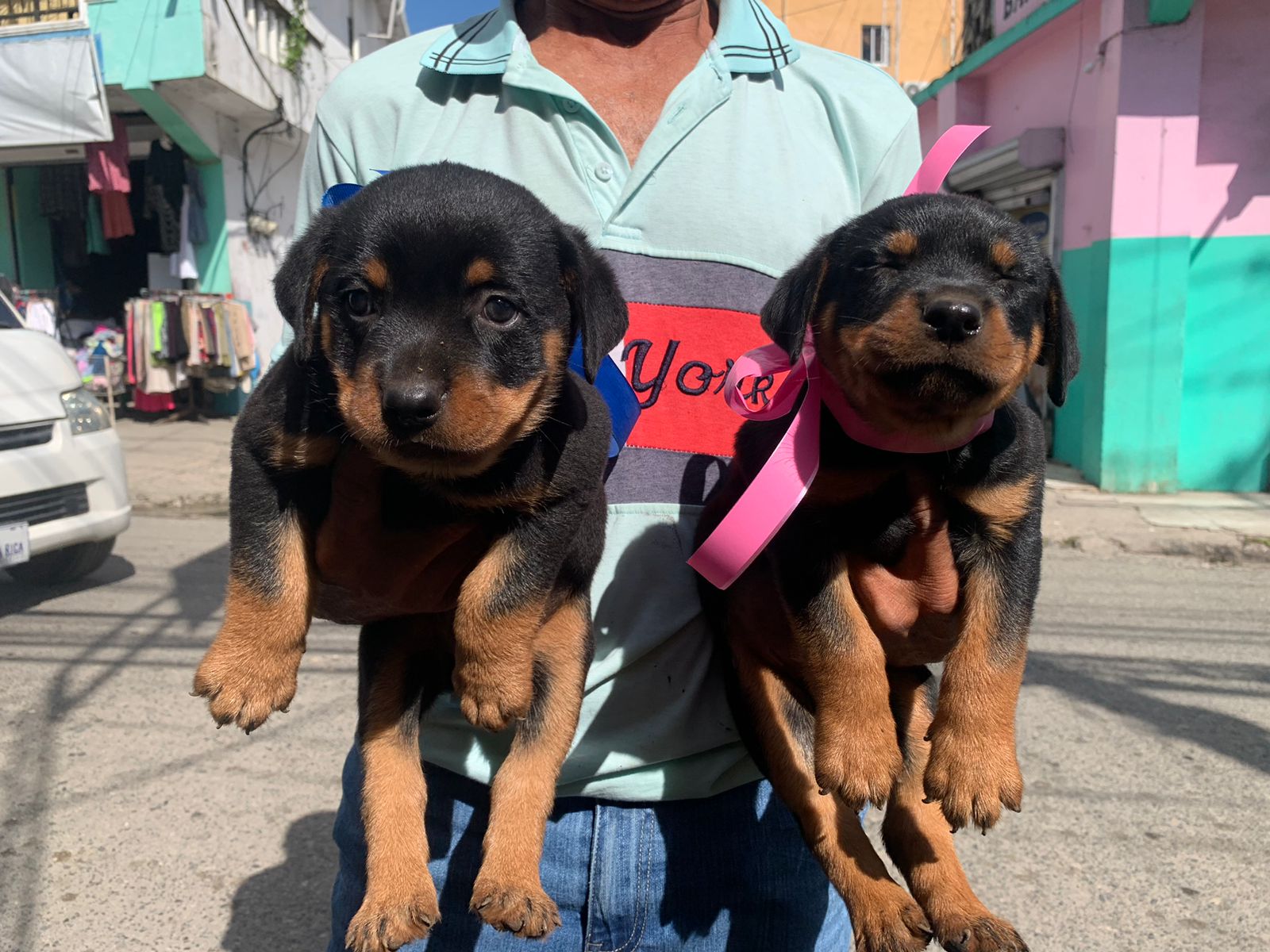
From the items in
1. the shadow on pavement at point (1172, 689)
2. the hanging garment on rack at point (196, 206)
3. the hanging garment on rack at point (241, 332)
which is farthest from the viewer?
the hanging garment on rack at point (196, 206)

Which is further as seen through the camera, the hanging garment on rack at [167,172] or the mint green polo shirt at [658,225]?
the hanging garment on rack at [167,172]

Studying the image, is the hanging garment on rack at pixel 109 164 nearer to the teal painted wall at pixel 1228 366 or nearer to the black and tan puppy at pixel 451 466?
the teal painted wall at pixel 1228 366

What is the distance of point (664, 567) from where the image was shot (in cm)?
193

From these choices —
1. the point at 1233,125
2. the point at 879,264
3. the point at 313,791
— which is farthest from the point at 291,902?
the point at 1233,125

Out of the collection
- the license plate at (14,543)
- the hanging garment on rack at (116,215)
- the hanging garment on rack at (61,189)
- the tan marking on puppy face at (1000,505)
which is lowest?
the license plate at (14,543)

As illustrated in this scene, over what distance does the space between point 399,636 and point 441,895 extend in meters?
0.49

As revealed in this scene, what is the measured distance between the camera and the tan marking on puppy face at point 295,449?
175cm

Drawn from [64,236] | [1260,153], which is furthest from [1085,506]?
[64,236]

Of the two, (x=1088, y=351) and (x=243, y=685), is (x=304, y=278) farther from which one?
(x=1088, y=351)

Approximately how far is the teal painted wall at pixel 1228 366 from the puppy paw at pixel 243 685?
994cm

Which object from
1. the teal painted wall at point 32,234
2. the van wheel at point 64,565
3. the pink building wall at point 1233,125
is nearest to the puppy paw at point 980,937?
the van wheel at point 64,565

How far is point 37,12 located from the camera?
11609 millimetres

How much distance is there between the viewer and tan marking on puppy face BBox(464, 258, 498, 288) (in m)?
1.79

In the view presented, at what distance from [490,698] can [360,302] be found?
0.72 meters
